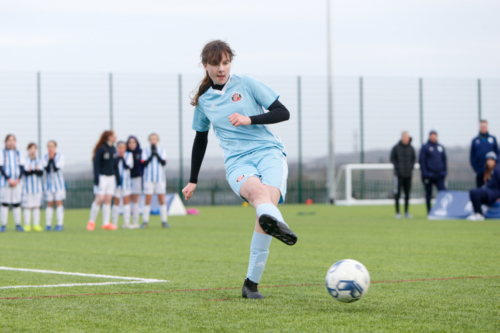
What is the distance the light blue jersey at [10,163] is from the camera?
47.3 feet

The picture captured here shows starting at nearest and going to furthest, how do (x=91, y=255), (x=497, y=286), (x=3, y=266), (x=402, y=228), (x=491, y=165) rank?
1. (x=497, y=286)
2. (x=3, y=266)
3. (x=91, y=255)
4. (x=402, y=228)
5. (x=491, y=165)

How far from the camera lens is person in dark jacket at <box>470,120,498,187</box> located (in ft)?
51.6

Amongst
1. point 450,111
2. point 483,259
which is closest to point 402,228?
point 483,259

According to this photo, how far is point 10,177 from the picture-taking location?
14523mm

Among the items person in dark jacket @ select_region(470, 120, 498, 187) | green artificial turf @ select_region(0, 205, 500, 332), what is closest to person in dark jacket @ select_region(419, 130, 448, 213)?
person in dark jacket @ select_region(470, 120, 498, 187)

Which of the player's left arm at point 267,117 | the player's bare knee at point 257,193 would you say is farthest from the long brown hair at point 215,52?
the player's bare knee at point 257,193

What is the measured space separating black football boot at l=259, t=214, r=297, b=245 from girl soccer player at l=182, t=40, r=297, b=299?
0.53 meters

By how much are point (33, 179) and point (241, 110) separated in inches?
441

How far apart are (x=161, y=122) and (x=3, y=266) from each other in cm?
1981

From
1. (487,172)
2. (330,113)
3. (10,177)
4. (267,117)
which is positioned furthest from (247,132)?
(330,113)

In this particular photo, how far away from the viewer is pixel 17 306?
465cm

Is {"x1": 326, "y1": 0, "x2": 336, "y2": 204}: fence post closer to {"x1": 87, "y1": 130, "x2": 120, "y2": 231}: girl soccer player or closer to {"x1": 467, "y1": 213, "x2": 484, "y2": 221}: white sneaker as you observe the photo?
{"x1": 467, "y1": 213, "x2": 484, "y2": 221}: white sneaker

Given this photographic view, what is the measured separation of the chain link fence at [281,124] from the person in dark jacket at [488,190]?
13460mm

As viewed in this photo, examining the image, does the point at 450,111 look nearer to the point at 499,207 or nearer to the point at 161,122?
the point at 161,122
